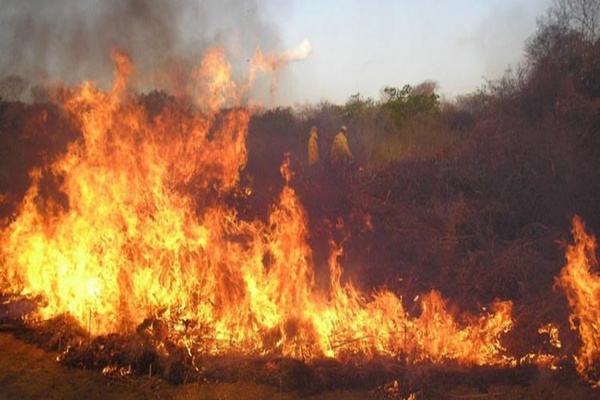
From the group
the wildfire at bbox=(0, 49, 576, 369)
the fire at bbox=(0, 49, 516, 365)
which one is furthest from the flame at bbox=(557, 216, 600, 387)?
the fire at bbox=(0, 49, 516, 365)

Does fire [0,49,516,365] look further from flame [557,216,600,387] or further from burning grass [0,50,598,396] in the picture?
flame [557,216,600,387]

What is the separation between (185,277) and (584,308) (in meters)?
4.05

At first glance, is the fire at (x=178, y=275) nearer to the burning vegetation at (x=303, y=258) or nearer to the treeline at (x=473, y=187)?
the burning vegetation at (x=303, y=258)

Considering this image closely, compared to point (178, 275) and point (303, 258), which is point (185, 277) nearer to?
point (178, 275)

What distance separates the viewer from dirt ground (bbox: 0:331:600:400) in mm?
4559

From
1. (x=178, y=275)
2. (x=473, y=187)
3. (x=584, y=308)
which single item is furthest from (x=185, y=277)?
(x=473, y=187)

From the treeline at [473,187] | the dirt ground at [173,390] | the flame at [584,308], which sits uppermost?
the treeline at [473,187]

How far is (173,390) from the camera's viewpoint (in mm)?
4715

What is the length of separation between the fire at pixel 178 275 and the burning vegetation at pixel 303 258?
0.02m

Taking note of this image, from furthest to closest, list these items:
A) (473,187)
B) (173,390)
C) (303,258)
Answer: (473,187) < (303,258) < (173,390)

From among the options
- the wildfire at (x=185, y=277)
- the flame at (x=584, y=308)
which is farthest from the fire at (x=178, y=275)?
the flame at (x=584, y=308)

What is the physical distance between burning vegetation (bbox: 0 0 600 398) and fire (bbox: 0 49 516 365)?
0.02 meters

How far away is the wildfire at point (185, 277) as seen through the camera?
5.30m

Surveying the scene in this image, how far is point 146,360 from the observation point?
5.04 m
